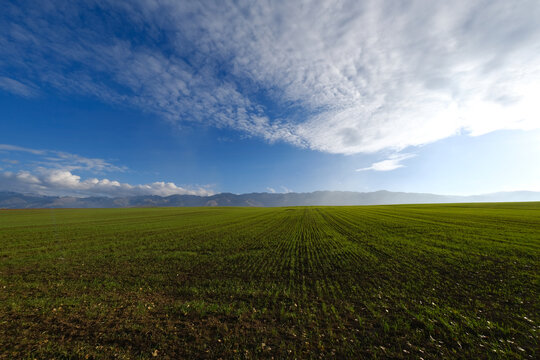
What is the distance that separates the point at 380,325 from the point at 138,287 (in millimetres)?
14352

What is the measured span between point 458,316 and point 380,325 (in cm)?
391

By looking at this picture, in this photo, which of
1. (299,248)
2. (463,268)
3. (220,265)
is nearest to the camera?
(463,268)

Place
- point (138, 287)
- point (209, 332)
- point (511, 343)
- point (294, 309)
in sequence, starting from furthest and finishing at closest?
point (138, 287), point (294, 309), point (209, 332), point (511, 343)

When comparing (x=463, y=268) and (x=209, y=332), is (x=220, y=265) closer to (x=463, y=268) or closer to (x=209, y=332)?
(x=209, y=332)

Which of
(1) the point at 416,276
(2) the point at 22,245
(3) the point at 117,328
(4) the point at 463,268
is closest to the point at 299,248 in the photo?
(1) the point at 416,276

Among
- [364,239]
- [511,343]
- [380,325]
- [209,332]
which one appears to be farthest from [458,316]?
[364,239]

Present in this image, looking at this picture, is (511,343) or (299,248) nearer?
(511,343)

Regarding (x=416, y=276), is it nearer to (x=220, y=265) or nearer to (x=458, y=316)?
(x=458, y=316)

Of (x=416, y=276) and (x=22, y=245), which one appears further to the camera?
(x=22, y=245)

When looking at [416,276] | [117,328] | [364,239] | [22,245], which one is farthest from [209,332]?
[22,245]

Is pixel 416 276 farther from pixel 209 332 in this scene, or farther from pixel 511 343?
pixel 209 332

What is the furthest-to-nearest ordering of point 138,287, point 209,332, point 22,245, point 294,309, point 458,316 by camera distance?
point 22,245 → point 138,287 → point 294,309 → point 458,316 → point 209,332

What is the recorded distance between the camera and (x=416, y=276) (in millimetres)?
13945

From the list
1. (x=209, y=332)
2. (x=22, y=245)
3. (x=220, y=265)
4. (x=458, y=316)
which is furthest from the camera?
(x=22, y=245)
